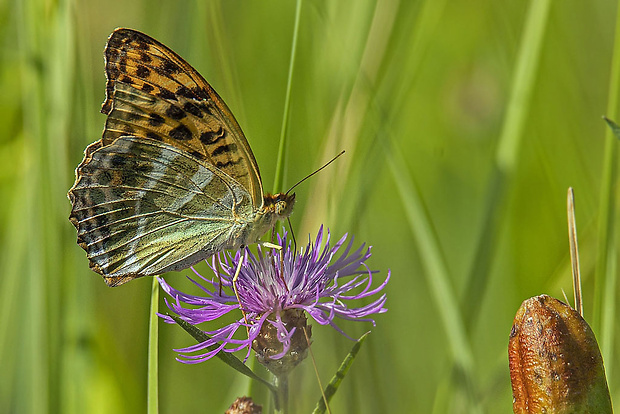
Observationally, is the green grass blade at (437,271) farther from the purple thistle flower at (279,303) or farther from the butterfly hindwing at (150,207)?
the butterfly hindwing at (150,207)

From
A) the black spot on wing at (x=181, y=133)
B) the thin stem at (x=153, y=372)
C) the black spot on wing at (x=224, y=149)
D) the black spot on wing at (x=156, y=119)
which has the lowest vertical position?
the thin stem at (x=153, y=372)

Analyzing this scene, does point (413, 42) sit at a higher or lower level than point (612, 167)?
higher

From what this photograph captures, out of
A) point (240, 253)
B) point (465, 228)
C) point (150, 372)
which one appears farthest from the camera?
point (465, 228)

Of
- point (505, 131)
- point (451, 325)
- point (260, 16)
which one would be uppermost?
point (260, 16)

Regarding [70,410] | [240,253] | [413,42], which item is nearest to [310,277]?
[240,253]

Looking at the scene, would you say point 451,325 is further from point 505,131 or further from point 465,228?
point 465,228

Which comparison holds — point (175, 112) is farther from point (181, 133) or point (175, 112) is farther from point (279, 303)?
point (279, 303)

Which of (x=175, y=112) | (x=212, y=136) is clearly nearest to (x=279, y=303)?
(x=212, y=136)

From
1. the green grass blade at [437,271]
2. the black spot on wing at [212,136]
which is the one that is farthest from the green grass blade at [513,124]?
the black spot on wing at [212,136]
